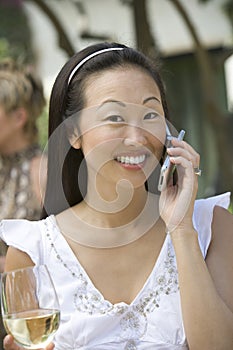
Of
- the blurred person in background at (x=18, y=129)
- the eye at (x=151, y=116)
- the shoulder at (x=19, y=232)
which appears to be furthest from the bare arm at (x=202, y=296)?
the blurred person in background at (x=18, y=129)

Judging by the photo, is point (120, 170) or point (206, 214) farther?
point (206, 214)

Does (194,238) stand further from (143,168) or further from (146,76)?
(146,76)

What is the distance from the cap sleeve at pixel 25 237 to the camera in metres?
2.70

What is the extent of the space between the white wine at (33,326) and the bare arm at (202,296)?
20.5 inches

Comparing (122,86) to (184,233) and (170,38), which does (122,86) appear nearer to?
(184,233)

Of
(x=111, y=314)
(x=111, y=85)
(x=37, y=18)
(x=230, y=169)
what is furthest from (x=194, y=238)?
(x=37, y=18)

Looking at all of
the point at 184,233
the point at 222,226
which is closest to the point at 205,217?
the point at 222,226

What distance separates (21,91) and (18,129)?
0.75ft

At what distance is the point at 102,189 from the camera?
8.93 ft

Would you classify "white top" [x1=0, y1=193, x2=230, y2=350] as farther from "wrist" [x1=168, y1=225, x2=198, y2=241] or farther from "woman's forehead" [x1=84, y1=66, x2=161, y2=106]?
"woman's forehead" [x1=84, y1=66, x2=161, y2=106]

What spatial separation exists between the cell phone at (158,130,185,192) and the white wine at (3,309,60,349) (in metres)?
0.68

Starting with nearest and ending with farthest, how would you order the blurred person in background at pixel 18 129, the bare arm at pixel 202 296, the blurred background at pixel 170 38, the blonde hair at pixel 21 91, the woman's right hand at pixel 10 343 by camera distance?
1. the woman's right hand at pixel 10 343
2. the bare arm at pixel 202 296
3. the blurred person in background at pixel 18 129
4. the blonde hair at pixel 21 91
5. the blurred background at pixel 170 38

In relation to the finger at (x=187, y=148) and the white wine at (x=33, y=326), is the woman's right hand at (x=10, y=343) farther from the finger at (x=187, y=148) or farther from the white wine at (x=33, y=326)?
the finger at (x=187, y=148)

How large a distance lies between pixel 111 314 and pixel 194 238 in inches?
13.3
